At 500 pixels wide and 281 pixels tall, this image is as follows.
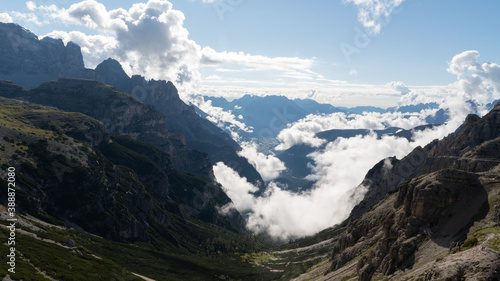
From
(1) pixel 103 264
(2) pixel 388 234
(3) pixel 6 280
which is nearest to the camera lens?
(3) pixel 6 280

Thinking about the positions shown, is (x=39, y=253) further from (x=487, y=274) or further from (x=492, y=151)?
(x=492, y=151)

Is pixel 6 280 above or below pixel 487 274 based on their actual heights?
below

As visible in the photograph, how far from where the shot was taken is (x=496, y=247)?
52.6 meters

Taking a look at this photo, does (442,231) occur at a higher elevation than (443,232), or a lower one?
higher

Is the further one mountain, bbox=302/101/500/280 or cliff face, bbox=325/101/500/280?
cliff face, bbox=325/101/500/280

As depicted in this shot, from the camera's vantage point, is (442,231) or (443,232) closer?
(443,232)

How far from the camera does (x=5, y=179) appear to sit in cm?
18900

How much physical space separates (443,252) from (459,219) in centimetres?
1172

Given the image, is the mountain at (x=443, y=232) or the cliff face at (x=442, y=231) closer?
the mountain at (x=443, y=232)

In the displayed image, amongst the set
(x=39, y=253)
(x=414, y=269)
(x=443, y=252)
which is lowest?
(x=39, y=253)

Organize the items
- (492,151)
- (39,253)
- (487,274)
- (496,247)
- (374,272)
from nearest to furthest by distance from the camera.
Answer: (487,274)
(496,247)
(374,272)
(39,253)
(492,151)

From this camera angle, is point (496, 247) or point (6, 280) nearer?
point (496, 247)

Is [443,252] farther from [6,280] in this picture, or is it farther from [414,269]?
[6,280]

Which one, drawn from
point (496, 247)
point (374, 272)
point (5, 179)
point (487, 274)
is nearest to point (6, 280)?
point (374, 272)
